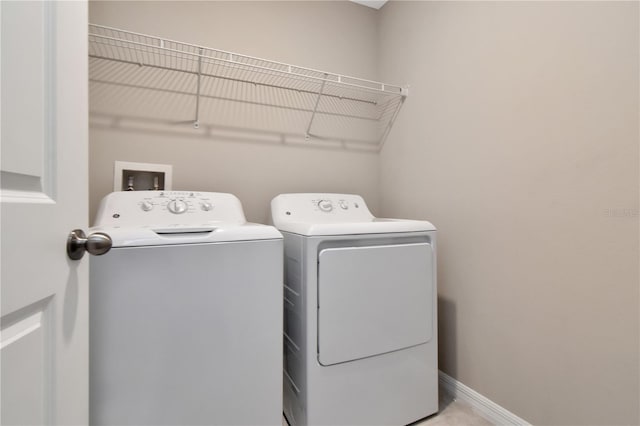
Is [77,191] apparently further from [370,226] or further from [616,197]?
[616,197]

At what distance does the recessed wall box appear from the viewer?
157 cm

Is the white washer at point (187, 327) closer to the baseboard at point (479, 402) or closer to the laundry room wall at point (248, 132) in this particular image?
the laundry room wall at point (248, 132)

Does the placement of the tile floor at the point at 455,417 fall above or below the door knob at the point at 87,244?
below

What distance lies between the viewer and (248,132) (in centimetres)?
188

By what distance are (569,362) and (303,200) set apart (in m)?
1.41

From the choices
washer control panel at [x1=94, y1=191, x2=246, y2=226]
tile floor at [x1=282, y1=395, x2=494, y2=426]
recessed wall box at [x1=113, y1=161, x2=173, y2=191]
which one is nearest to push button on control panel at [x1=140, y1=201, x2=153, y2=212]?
washer control panel at [x1=94, y1=191, x2=246, y2=226]

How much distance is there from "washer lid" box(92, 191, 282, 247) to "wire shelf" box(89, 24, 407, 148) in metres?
0.55

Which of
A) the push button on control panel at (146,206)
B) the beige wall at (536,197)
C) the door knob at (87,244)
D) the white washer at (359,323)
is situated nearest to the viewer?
the door knob at (87,244)

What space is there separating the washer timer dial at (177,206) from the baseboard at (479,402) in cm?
170

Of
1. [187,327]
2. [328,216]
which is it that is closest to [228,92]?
[328,216]

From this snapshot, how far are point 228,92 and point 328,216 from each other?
979 millimetres

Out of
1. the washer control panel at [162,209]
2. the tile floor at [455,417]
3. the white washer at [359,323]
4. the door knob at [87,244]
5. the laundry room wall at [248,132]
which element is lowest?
the tile floor at [455,417]

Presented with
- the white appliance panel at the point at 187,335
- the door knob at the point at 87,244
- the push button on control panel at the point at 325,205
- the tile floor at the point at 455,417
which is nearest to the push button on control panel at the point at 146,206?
the white appliance panel at the point at 187,335

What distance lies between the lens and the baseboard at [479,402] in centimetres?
138
